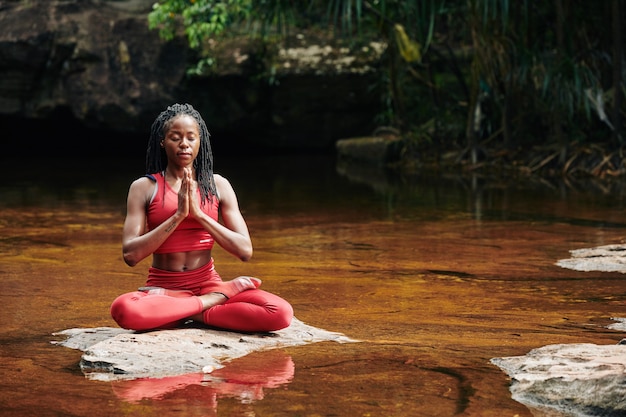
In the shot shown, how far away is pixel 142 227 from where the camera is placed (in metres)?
3.95

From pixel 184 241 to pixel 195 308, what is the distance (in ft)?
0.83

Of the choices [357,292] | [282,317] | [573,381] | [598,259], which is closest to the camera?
[573,381]

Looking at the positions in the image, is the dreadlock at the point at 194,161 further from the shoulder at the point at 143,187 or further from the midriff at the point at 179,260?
the midriff at the point at 179,260

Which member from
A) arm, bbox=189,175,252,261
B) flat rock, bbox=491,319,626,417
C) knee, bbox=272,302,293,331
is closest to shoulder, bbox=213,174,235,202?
arm, bbox=189,175,252,261

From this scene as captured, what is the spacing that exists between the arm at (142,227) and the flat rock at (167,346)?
0.30 metres

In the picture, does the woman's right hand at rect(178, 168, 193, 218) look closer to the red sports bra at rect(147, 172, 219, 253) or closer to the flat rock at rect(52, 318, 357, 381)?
the red sports bra at rect(147, 172, 219, 253)

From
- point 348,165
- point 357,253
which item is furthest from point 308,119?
point 357,253

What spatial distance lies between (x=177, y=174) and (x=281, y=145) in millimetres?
12443

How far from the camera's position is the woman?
3.86 metres

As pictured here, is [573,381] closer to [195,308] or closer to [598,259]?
[195,308]

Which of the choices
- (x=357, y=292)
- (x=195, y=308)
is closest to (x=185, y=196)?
(x=195, y=308)

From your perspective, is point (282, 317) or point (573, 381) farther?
point (282, 317)

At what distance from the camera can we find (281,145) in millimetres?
16484

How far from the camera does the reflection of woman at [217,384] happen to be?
10.7 feet
